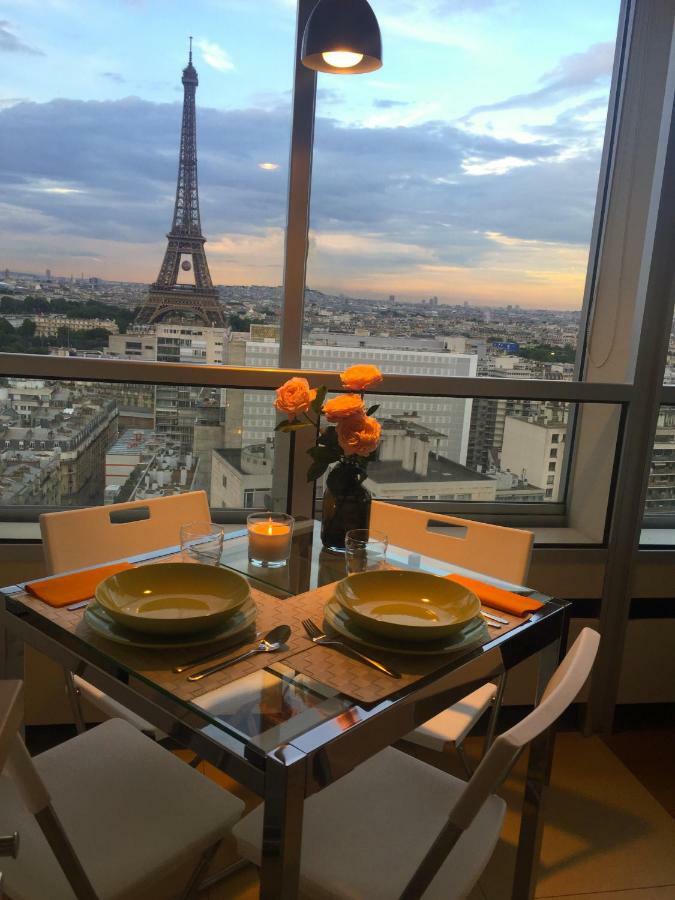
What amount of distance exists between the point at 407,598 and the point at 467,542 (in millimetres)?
615

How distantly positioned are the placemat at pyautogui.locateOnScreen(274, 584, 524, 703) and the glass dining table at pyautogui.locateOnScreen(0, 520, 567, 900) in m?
0.01

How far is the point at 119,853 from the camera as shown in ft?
4.19

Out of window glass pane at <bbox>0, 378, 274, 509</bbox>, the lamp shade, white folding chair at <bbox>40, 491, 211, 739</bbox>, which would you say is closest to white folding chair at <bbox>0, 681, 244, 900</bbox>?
white folding chair at <bbox>40, 491, 211, 739</bbox>

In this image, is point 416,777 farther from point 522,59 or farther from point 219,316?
point 522,59

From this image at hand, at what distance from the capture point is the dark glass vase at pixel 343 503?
177cm

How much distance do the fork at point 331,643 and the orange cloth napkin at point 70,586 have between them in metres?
0.44

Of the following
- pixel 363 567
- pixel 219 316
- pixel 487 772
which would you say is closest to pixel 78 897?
pixel 487 772

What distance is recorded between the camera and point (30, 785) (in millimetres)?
1104

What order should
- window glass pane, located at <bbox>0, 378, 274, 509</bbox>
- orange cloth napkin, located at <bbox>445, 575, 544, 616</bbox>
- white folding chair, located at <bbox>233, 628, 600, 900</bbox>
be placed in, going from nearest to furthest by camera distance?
white folding chair, located at <bbox>233, 628, 600, 900</bbox>, orange cloth napkin, located at <bbox>445, 575, 544, 616</bbox>, window glass pane, located at <bbox>0, 378, 274, 509</bbox>

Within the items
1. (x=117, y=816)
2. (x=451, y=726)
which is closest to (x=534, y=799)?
(x=451, y=726)

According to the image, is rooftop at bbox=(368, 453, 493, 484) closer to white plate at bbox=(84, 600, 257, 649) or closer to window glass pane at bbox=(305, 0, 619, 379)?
window glass pane at bbox=(305, 0, 619, 379)

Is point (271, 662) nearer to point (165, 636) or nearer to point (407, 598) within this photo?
point (165, 636)

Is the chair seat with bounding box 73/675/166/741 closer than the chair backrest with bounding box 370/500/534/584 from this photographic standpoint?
Yes

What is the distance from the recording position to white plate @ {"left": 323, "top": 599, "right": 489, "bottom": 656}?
1289 mm
